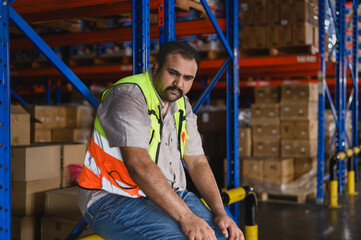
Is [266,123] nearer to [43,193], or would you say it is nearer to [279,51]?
[279,51]

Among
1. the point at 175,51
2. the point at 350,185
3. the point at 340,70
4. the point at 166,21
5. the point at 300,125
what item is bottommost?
the point at 350,185

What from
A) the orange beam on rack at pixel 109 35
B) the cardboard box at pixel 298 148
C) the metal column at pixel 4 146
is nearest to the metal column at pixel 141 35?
the metal column at pixel 4 146

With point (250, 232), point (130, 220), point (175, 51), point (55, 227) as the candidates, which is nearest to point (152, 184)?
point (130, 220)

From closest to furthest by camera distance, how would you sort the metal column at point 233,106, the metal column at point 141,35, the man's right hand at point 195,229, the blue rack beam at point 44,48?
the man's right hand at point 195,229
the blue rack beam at point 44,48
the metal column at point 141,35
the metal column at point 233,106

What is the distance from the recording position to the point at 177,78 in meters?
2.48

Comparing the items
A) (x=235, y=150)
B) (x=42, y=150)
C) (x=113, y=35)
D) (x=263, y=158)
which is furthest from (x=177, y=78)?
(x=263, y=158)

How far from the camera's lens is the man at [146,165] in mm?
2219

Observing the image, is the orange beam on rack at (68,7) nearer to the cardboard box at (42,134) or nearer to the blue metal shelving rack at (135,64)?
the blue metal shelving rack at (135,64)

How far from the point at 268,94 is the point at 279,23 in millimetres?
1193

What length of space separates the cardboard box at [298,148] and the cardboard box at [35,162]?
474cm

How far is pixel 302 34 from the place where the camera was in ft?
24.3

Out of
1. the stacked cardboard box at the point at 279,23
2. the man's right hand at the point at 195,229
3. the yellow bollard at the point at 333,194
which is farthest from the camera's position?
the stacked cardboard box at the point at 279,23

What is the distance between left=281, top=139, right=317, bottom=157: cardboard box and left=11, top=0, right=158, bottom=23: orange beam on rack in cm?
441

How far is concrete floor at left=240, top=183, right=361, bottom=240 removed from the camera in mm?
5465
